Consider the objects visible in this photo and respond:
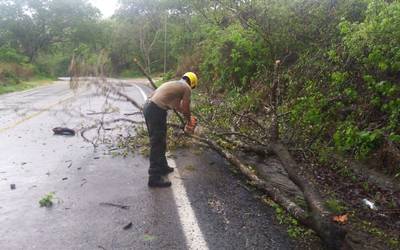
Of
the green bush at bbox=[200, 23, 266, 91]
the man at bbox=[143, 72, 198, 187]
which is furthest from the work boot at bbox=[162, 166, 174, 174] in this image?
the green bush at bbox=[200, 23, 266, 91]

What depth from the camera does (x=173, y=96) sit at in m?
5.93

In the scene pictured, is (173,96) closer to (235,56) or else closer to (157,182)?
(157,182)

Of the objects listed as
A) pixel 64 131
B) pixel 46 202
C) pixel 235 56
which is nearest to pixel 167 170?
pixel 46 202

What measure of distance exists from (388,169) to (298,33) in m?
5.28

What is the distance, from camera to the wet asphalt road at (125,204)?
3949mm

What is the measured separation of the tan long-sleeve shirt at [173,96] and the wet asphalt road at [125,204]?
1072mm

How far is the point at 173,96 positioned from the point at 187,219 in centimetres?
210

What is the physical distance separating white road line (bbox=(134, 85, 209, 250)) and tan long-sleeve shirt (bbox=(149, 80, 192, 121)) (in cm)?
109

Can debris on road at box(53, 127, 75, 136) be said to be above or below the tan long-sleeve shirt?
below

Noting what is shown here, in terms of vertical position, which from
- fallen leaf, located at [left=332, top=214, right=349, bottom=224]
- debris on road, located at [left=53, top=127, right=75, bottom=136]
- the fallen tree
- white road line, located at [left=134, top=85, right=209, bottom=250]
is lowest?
debris on road, located at [left=53, top=127, right=75, bottom=136]

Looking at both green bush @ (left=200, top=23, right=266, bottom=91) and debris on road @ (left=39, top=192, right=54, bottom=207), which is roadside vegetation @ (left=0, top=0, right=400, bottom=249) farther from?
debris on road @ (left=39, top=192, right=54, bottom=207)

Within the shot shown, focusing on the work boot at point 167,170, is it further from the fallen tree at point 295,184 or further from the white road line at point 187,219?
the fallen tree at point 295,184

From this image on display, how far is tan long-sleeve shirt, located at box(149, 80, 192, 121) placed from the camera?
589 centimetres

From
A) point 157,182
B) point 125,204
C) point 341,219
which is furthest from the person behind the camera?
point 157,182
